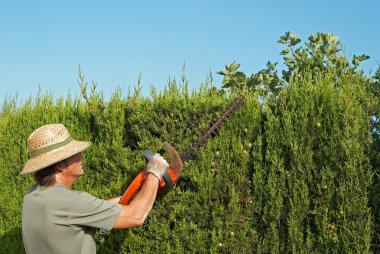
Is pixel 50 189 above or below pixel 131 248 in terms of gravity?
above

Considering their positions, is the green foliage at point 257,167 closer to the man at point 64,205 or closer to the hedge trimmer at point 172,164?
the hedge trimmer at point 172,164

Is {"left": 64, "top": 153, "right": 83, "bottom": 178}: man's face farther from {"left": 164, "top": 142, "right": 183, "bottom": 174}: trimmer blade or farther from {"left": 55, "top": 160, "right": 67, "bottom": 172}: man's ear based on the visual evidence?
{"left": 164, "top": 142, "right": 183, "bottom": 174}: trimmer blade

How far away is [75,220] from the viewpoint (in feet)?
15.5

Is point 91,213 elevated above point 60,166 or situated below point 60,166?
below

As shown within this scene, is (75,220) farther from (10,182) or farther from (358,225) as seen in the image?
(10,182)

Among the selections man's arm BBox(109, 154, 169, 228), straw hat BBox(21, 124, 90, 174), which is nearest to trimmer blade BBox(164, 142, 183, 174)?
man's arm BBox(109, 154, 169, 228)

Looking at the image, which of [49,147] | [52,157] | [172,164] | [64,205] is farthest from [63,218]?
[172,164]

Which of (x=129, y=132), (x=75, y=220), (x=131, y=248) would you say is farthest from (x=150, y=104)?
(x=75, y=220)

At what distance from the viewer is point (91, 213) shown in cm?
472

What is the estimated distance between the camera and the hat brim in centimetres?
488

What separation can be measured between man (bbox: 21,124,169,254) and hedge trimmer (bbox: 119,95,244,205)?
1.19 feet

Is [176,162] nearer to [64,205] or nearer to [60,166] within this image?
[60,166]

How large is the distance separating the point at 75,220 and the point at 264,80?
16.6 feet

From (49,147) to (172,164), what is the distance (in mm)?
1434
